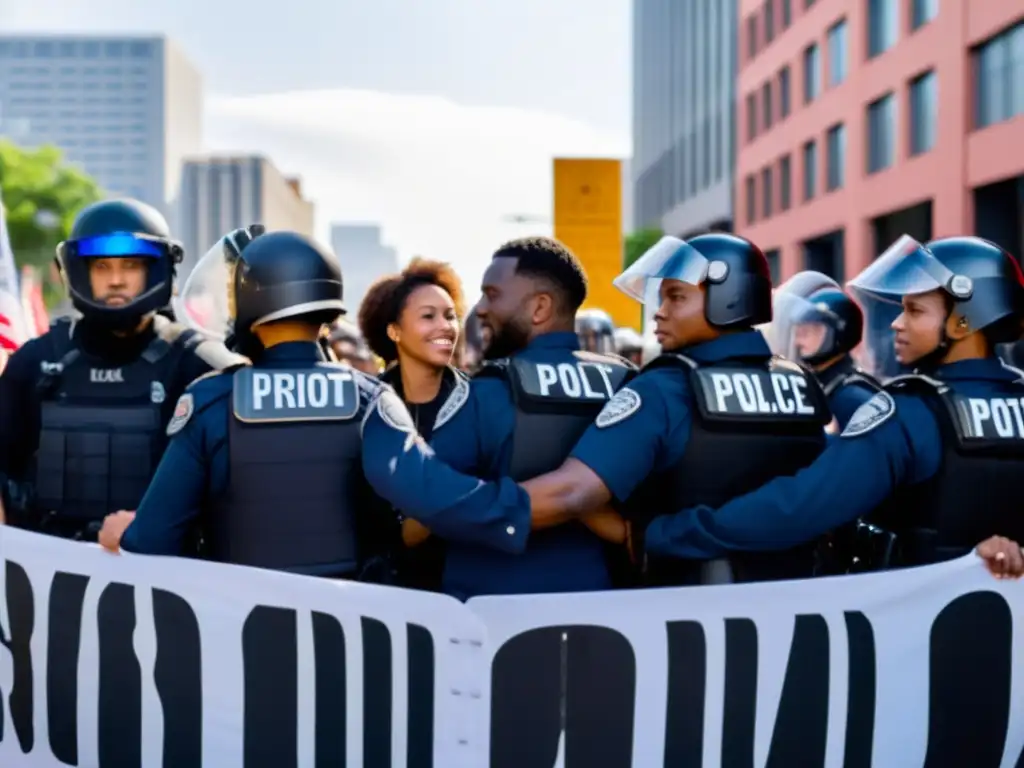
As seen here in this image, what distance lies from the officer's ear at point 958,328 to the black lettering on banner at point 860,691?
3.00 ft

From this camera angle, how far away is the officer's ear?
3.91 m

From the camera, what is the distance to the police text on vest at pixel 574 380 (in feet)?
12.4

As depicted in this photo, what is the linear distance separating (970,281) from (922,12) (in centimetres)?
2800

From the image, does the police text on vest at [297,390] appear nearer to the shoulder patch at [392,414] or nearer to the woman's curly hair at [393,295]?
the shoulder patch at [392,414]

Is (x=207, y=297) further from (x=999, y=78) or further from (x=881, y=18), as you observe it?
(x=881, y=18)

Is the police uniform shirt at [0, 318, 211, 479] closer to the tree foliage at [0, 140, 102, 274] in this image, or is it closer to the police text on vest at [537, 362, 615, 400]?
the police text on vest at [537, 362, 615, 400]

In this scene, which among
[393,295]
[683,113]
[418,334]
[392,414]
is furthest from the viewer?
[683,113]

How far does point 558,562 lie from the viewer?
3.86 meters

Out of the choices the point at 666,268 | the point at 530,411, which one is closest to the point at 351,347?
the point at 666,268

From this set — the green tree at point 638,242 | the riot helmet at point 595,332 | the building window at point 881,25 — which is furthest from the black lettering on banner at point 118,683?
the green tree at point 638,242

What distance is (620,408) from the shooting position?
3.62m

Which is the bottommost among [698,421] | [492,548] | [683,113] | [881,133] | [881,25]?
[492,548]

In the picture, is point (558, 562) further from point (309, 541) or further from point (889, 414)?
point (889, 414)

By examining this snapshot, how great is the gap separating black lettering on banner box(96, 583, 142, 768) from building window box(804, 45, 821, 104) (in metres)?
37.0
